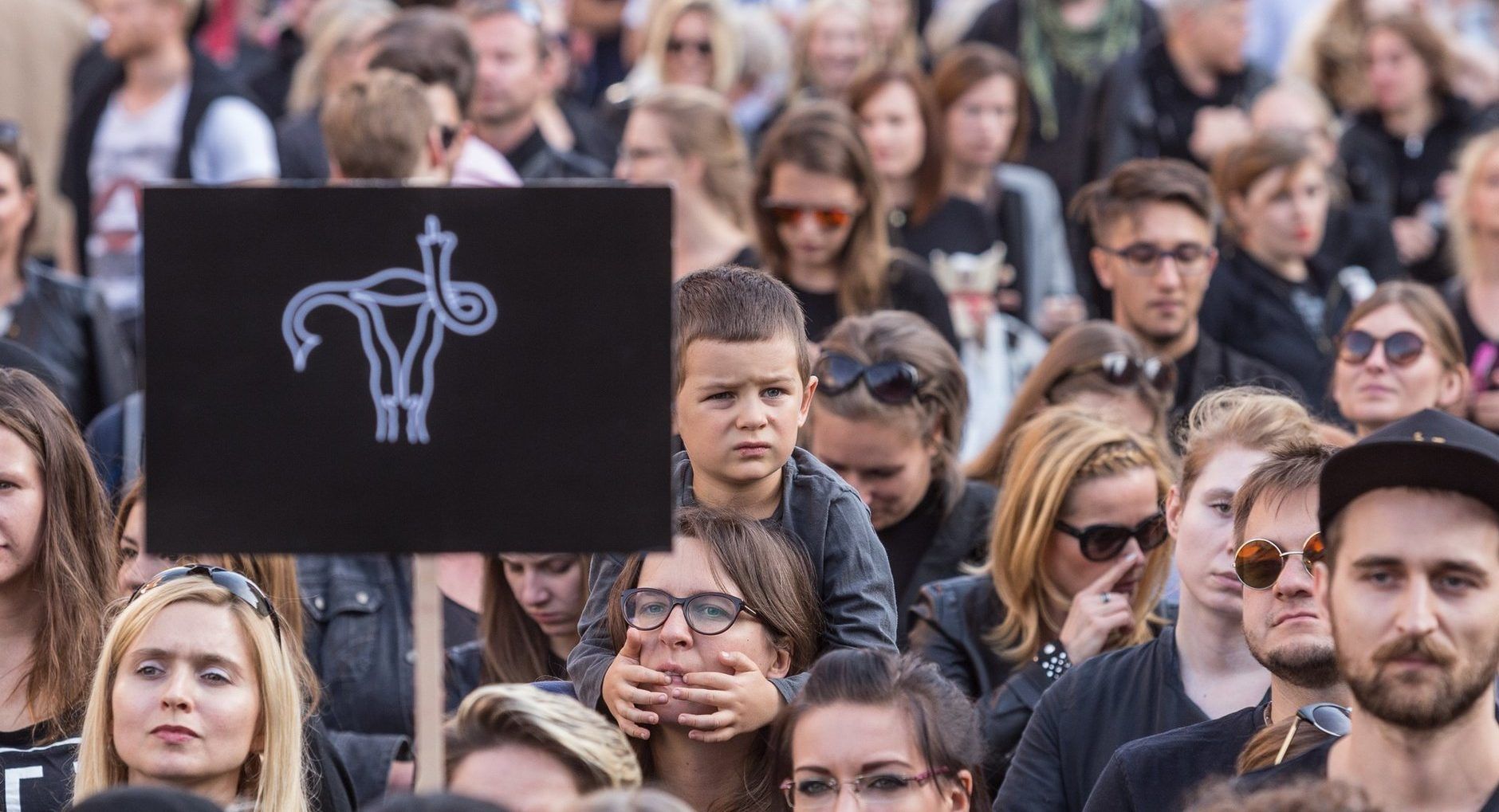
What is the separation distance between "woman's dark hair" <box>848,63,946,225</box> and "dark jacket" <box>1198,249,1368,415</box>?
130 centimetres

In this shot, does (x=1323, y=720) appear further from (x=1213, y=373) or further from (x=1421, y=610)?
(x=1213, y=373)

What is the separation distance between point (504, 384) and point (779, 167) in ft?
13.4

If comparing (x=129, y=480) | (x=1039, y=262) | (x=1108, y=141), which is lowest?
(x=129, y=480)

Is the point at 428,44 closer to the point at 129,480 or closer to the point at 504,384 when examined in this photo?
the point at 129,480

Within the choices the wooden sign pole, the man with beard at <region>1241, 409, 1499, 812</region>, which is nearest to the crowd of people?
the man with beard at <region>1241, 409, 1499, 812</region>

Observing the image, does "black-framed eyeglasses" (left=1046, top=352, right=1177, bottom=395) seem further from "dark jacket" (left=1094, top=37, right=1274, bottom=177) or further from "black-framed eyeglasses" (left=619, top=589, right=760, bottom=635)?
"dark jacket" (left=1094, top=37, right=1274, bottom=177)

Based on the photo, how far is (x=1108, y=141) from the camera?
32.6ft

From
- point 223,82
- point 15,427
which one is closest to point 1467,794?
→ point 15,427


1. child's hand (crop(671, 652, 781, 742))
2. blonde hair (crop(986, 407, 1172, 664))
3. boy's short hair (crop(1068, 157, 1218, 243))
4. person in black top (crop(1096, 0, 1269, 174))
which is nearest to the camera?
child's hand (crop(671, 652, 781, 742))

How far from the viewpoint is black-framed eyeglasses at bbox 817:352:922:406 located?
5859 millimetres

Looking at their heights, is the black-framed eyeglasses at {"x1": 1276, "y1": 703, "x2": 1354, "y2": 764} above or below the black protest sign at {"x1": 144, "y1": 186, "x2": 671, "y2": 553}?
below

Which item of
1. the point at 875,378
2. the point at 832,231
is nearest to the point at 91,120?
the point at 832,231

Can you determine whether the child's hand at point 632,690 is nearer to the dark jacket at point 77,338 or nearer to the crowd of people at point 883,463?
the crowd of people at point 883,463

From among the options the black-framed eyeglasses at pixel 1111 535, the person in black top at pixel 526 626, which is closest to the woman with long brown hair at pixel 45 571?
the person in black top at pixel 526 626
